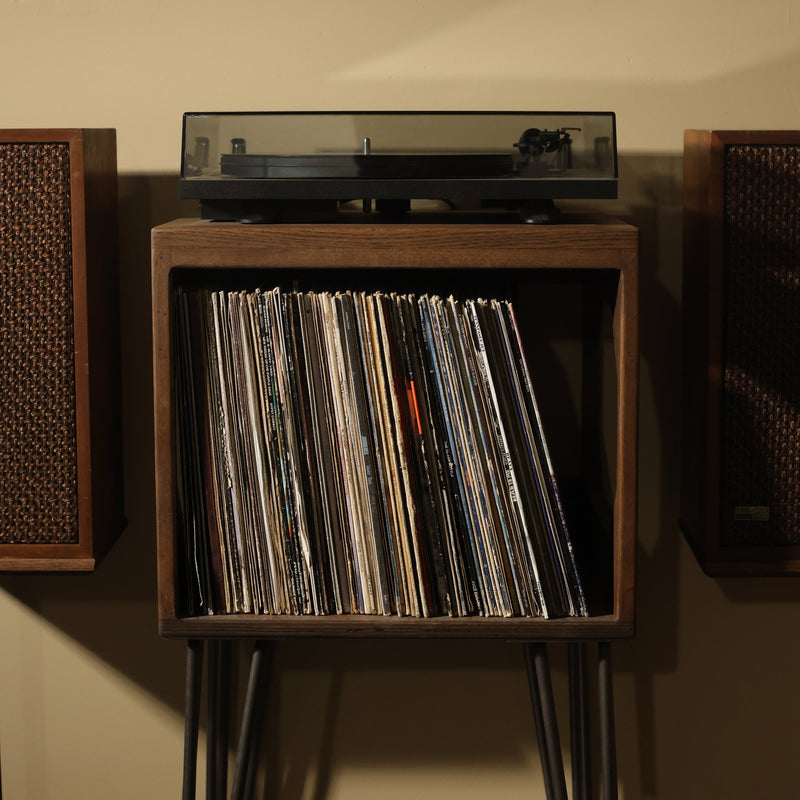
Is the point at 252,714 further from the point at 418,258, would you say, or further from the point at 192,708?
the point at 418,258

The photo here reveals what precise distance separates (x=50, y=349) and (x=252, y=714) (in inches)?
21.9

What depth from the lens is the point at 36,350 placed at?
1223mm

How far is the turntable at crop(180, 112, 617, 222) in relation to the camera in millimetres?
1090

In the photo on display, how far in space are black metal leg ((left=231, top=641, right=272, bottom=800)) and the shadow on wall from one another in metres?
0.14

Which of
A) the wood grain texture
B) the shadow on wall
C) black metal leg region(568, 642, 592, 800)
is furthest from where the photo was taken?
the shadow on wall

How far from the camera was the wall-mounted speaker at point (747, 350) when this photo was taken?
1219 mm

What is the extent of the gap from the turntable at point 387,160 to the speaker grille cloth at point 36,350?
0.69 ft

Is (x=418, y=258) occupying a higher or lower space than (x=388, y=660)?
higher

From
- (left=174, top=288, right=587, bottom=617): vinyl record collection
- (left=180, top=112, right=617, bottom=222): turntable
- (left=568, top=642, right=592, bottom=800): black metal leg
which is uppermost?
(left=180, top=112, right=617, bottom=222): turntable

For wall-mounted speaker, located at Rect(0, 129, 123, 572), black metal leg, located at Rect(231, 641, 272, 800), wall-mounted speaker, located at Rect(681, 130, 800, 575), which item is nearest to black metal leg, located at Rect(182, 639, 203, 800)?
black metal leg, located at Rect(231, 641, 272, 800)

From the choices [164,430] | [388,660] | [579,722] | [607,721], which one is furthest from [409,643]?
[164,430]

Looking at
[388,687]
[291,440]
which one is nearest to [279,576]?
[291,440]

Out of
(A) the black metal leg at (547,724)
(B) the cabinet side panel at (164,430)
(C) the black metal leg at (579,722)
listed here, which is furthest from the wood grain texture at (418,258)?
(C) the black metal leg at (579,722)

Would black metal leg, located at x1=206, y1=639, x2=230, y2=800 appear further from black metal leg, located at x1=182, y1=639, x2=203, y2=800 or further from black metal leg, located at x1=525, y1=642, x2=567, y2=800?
black metal leg, located at x1=525, y1=642, x2=567, y2=800
